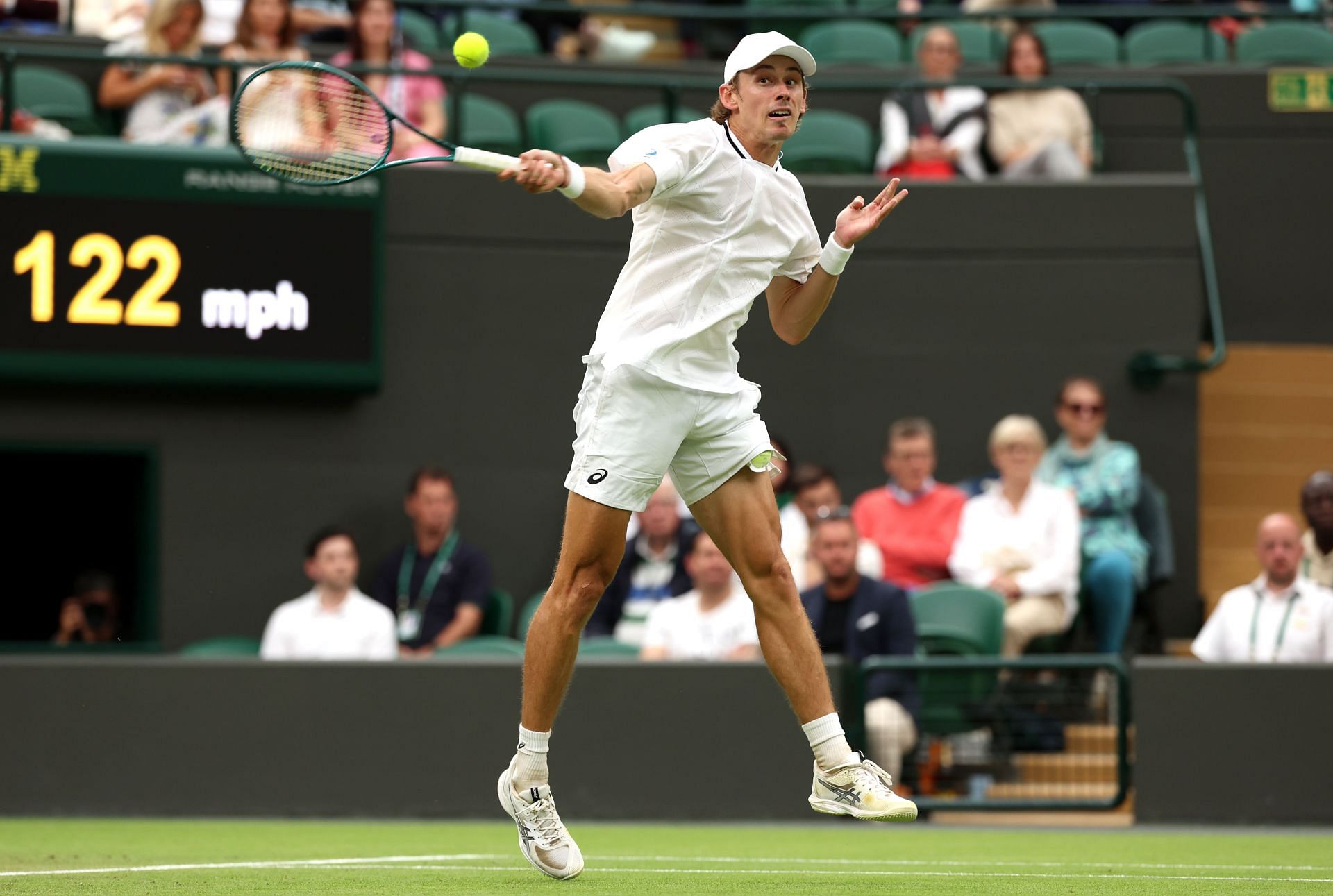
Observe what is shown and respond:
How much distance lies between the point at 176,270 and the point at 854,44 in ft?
18.2

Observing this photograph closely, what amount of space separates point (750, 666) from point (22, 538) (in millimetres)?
5050

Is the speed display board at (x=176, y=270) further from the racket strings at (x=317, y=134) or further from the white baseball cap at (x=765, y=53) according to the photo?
the white baseball cap at (x=765, y=53)

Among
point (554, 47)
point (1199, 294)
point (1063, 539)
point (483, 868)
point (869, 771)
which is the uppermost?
point (554, 47)

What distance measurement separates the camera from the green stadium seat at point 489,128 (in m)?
11.1

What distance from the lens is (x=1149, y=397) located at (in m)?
11.3

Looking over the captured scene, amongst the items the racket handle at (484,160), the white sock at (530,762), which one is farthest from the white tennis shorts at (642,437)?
the racket handle at (484,160)

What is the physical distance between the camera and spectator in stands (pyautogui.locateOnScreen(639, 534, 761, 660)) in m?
9.27

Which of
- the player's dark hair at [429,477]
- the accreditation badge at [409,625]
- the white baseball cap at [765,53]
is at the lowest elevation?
the accreditation badge at [409,625]

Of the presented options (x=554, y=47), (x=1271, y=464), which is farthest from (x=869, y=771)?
(x=554, y=47)

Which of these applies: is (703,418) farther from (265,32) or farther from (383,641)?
(265,32)

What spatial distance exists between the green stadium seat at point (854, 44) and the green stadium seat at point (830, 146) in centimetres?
120

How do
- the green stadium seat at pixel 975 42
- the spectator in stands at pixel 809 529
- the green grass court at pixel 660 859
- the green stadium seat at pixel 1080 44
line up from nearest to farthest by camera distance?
the green grass court at pixel 660 859 → the spectator in stands at pixel 809 529 → the green stadium seat at pixel 975 42 → the green stadium seat at pixel 1080 44

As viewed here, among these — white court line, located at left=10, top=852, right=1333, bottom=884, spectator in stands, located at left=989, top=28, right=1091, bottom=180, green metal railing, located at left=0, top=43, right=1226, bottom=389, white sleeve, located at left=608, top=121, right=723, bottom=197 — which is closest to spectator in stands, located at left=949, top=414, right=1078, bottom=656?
green metal railing, located at left=0, top=43, right=1226, bottom=389

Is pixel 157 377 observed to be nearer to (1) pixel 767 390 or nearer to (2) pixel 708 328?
(1) pixel 767 390
